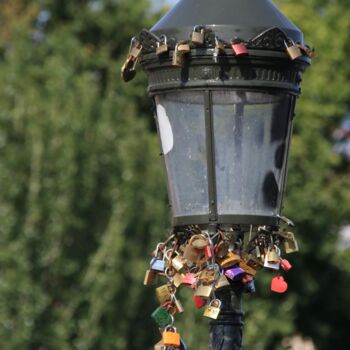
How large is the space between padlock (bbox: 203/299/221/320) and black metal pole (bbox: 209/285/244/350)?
0.06 metres

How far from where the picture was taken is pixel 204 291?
499 centimetres

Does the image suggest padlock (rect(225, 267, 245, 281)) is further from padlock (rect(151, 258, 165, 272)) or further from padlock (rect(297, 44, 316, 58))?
padlock (rect(297, 44, 316, 58))

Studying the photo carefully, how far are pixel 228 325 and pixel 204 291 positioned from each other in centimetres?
18

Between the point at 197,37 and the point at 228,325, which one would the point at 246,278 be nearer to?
the point at 228,325

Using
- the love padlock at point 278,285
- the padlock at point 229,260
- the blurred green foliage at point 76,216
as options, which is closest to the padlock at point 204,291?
the padlock at point 229,260

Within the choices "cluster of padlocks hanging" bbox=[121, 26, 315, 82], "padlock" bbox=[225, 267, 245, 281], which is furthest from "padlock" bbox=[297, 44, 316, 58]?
"padlock" bbox=[225, 267, 245, 281]

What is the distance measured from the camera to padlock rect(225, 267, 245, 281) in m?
5.08

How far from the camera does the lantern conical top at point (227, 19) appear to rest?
16.9ft

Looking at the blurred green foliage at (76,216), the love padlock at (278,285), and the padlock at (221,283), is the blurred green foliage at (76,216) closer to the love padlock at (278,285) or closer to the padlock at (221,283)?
the love padlock at (278,285)

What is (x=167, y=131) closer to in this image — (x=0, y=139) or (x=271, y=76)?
(x=271, y=76)

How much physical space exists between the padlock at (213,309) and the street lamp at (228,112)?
0.26 feet

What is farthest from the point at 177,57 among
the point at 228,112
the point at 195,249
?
the point at 195,249

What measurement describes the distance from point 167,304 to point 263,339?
1843 centimetres

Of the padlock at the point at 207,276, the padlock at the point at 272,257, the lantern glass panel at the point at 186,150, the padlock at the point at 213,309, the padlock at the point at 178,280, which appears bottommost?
the padlock at the point at 213,309
